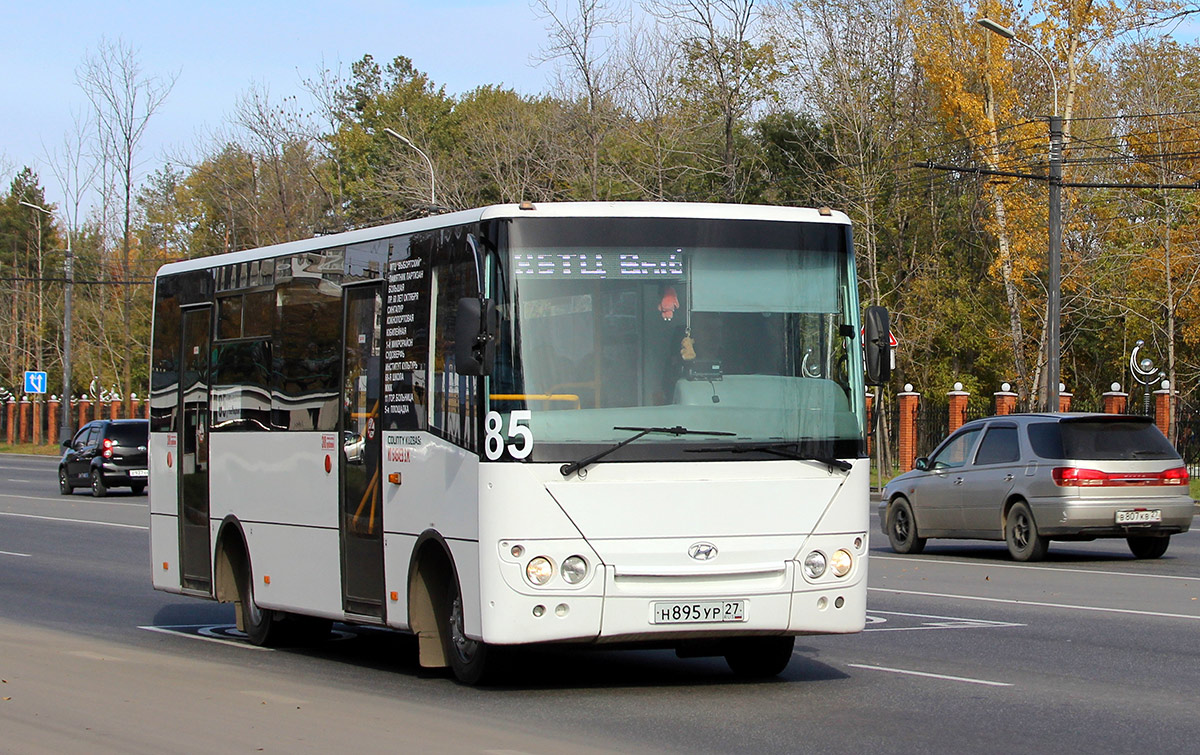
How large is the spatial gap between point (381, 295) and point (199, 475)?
322 centimetres

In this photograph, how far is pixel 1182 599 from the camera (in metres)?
14.5

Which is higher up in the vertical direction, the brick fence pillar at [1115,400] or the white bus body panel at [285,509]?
the brick fence pillar at [1115,400]

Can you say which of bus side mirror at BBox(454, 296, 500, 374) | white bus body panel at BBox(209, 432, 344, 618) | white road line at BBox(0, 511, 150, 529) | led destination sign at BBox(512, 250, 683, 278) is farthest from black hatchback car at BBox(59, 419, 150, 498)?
bus side mirror at BBox(454, 296, 500, 374)

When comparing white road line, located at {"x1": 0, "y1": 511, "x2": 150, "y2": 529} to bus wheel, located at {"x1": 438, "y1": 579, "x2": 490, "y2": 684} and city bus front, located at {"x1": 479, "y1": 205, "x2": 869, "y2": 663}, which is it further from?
city bus front, located at {"x1": 479, "y1": 205, "x2": 869, "y2": 663}

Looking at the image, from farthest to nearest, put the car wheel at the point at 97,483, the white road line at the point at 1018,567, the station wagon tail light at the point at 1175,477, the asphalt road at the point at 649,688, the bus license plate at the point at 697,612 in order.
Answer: the car wheel at the point at 97,483 < the station wagon tail light at the point at 1175,477 < the white road line at the point at 1018,567 < the bus license plate at the point at 697,612 < the asphalt road at the point at 649,688

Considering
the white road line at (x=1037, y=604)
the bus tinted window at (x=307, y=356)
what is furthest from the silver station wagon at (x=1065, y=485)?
the bus tinted window at (x=307, y=356)

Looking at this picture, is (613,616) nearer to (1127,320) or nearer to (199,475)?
(199,475)

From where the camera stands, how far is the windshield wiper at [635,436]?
893 centimetres

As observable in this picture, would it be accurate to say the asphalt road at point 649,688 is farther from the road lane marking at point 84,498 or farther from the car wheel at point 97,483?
the car wheel at point 97,483

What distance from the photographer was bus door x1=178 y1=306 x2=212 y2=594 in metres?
12.9

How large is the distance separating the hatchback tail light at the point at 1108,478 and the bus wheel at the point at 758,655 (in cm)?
909

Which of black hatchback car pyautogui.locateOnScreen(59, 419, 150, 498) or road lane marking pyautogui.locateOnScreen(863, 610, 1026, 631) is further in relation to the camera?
black hatchback car pyautogui.locateOnScreen(59, 419, 150, 498)

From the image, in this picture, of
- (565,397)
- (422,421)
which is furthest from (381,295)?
(565,397)

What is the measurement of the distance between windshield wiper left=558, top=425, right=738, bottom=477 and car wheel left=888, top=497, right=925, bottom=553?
11818 millimetres
